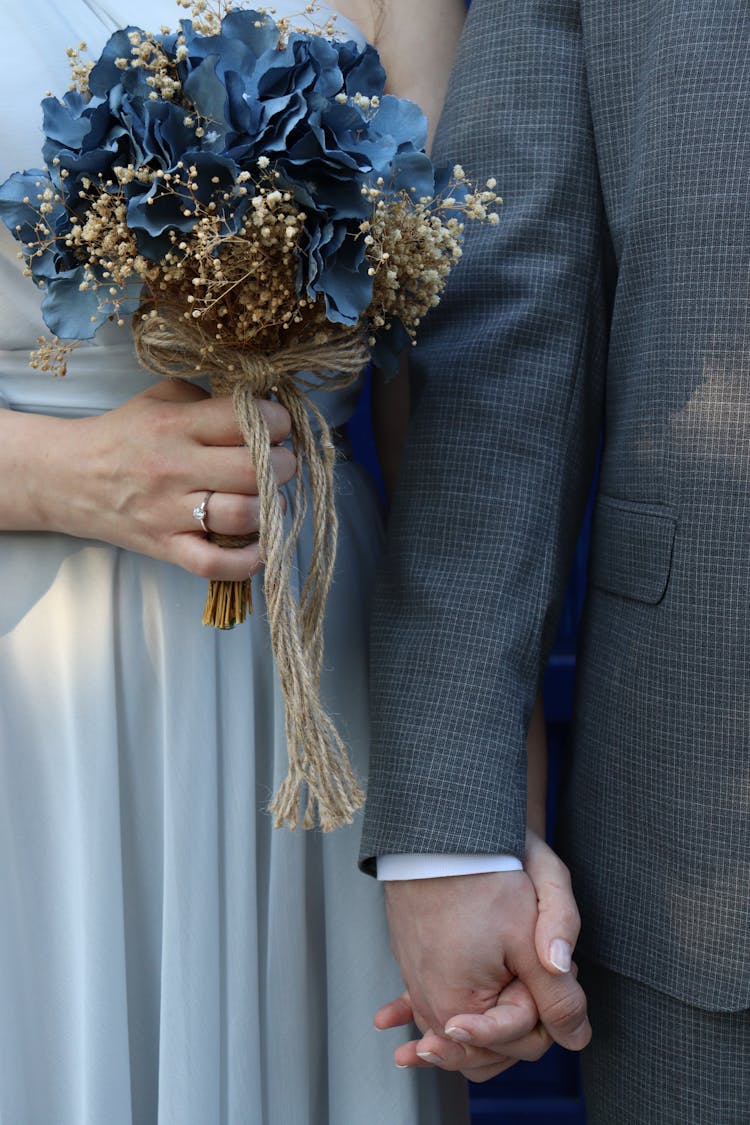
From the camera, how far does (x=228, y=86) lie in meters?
0.83

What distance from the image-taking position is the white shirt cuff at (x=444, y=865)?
1051mm

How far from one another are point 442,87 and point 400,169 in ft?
1.46

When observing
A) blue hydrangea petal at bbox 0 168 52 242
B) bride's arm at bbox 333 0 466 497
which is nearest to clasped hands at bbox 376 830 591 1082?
bride's arm at bbox 333 0 466 497

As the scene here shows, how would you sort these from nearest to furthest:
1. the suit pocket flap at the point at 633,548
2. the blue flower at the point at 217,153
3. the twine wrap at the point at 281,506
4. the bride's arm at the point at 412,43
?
the blue flower at the point at 217,153 → the twine wrap at the point at 281,506 → the suit pocket flap at the point at 633,548 → the bride's arm at the point at 412,43

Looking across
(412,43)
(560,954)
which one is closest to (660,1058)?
(560,954)

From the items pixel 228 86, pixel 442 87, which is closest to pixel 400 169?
pixel 228 86

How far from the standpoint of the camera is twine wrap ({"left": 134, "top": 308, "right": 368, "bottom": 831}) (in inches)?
37.8

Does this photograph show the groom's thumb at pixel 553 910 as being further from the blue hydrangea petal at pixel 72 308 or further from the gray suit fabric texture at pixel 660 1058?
the blue hydrangea petal at pixel 72 308

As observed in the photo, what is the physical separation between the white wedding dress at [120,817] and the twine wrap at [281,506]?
0.54 feet

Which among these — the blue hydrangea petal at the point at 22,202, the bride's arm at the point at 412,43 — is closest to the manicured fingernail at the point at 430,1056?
the blue hydrangea petal at the point at 22,202

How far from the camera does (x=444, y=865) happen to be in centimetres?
105

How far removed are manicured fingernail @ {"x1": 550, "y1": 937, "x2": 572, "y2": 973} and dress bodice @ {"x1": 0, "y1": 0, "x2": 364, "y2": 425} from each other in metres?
0.67

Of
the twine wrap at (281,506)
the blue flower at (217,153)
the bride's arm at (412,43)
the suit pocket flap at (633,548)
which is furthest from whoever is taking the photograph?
the bride's arm at (412,43)

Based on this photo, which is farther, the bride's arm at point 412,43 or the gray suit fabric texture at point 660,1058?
the bride's arm at point 412,43
